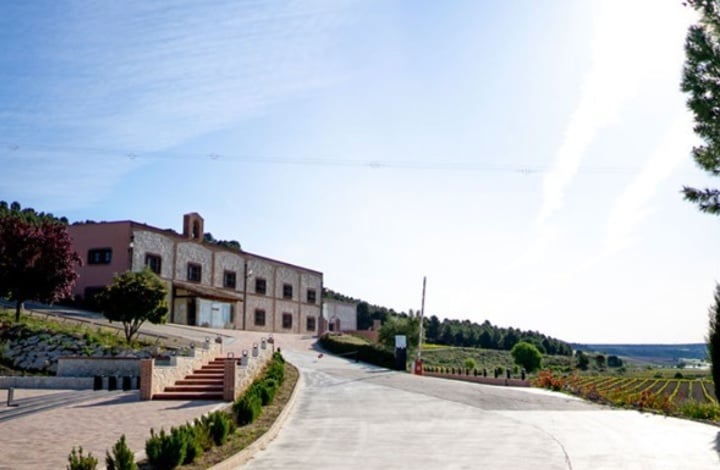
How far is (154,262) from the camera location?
44.9 m

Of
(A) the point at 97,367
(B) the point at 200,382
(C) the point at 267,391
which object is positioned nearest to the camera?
(C) the point at 267,391

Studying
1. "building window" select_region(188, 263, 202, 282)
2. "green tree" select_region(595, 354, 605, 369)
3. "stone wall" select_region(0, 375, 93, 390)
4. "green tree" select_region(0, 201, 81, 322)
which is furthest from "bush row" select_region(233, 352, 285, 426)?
"green tree" select_region(595, 354, 605, 369)

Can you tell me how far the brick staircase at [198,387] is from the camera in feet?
64.2

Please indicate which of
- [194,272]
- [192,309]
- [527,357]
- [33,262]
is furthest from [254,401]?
[527,357]

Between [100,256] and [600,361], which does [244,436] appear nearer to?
[100,256]

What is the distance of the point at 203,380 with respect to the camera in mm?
21188

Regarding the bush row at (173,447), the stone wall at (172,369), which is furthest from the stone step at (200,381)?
the bush row at (173,447)

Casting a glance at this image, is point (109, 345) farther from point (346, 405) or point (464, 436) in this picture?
point (464, 436)

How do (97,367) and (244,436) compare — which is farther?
(97,367)

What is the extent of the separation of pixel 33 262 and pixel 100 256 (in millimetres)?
14171

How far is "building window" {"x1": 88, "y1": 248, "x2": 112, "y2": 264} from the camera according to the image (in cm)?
4280

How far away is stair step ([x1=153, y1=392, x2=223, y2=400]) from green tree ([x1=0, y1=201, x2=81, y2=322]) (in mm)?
12945

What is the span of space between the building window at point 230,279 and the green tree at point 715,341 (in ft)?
144

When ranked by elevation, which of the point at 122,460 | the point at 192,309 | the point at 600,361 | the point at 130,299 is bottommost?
the point at 600,361
